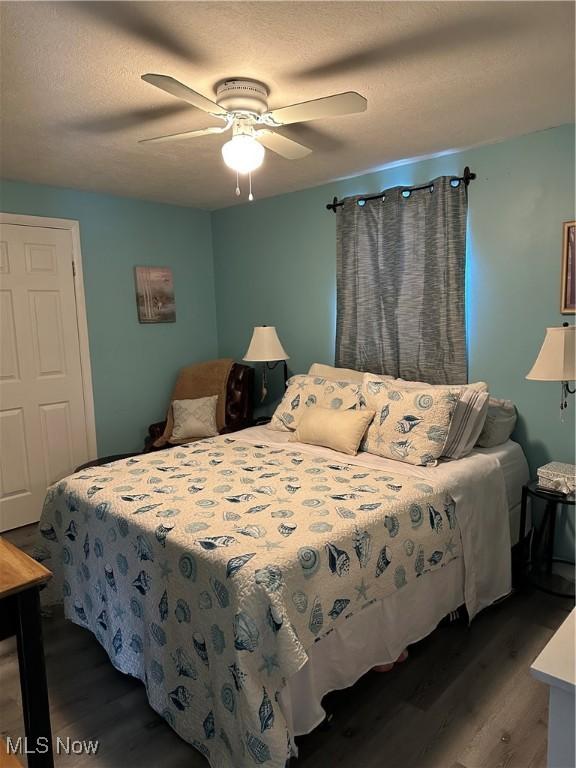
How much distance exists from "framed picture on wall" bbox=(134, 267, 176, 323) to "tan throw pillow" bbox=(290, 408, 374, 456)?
1.94m

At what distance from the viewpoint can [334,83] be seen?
2094mm

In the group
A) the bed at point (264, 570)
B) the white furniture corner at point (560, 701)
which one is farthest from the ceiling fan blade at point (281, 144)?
the white furniture corner at point (560, 701)

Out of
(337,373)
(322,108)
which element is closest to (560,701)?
(322,108)

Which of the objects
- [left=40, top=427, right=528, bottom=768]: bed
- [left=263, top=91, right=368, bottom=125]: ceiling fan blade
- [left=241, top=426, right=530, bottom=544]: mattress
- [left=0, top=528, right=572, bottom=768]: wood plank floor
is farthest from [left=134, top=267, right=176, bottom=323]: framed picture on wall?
[left=0, top=528, right=572, bottom=768]: wood plank floor

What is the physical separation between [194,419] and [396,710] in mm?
2544

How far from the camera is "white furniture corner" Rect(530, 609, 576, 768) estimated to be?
2.85 ft

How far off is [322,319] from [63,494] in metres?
2.26

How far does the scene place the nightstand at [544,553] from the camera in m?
2.60

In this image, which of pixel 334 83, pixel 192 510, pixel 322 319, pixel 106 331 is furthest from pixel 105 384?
pixel 334 83

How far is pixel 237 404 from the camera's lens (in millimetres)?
4105

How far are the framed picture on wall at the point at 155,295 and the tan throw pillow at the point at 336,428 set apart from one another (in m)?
1.94

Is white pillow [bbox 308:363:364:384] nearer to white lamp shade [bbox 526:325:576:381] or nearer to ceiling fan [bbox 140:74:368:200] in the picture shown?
white lamp shade [bbox 526:325:576:381]

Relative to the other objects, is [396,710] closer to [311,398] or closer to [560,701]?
[560,701]

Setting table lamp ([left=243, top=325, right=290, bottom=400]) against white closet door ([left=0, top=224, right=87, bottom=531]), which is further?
table lamp ([left=243, top=325, right=290, bottom=400])
